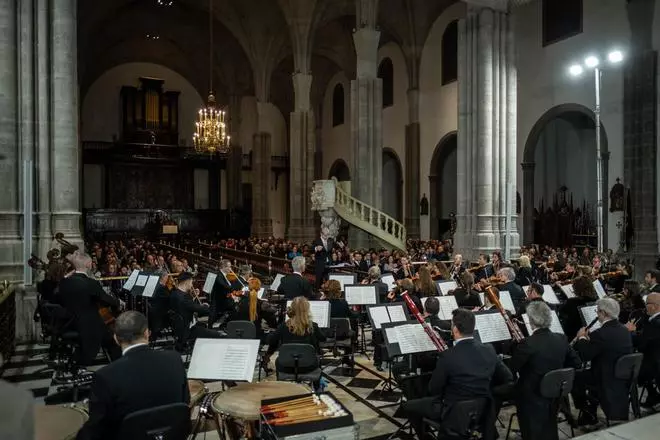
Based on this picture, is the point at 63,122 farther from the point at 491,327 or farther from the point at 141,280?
the point at 491,327

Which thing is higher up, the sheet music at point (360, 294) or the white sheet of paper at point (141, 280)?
the white sheet of paper at point (141, 280)

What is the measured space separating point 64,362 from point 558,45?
65.7ft

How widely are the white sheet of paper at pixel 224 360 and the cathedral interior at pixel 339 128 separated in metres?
1.88

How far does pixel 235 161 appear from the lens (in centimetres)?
3422

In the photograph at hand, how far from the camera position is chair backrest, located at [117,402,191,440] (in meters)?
3.15

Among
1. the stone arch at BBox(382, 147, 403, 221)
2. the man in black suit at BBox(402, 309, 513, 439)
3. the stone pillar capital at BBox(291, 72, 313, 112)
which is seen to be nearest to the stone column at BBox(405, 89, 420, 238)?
the stone arch at BBox(382, 147, 403, 221)

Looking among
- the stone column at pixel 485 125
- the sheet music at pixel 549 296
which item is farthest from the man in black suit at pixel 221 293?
the stone column at pixel 485 125

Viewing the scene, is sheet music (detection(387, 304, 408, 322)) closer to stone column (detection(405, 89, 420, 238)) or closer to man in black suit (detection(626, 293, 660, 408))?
man in black suit (detection(626, 293, 660, 408))

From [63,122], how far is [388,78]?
22011mm

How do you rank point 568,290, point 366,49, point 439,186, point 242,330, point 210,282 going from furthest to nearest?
point 439,186 < point 366,49 < point 210,282 < point 568,290 < point 242,330

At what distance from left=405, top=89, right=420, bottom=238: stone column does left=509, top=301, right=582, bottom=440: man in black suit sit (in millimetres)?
22615

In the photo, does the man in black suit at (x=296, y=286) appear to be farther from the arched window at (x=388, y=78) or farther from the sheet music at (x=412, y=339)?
the arched window at (x=388, y=78)

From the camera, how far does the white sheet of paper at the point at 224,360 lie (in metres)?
4.38

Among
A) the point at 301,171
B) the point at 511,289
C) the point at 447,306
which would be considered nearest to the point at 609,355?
the point at 447,306
